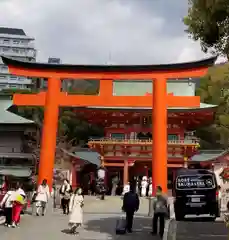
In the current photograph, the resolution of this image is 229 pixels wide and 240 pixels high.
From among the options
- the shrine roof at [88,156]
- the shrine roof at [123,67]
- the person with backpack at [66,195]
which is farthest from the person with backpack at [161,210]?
the shrine roof at [88,156]

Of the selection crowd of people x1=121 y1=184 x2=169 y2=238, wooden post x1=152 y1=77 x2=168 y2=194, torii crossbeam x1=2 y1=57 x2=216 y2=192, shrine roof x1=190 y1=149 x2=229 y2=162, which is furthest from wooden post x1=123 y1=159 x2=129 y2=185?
crowd of people x1=121 y1=184 x2=169 y2=238

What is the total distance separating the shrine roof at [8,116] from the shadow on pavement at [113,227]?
17.1m

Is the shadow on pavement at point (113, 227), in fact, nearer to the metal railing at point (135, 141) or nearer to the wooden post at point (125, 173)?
the wooden post at point (125, 173)

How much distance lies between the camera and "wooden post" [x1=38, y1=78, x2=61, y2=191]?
25.0 meters

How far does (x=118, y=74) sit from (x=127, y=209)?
14316 millimetres

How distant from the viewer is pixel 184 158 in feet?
112

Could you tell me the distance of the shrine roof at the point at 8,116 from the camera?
32403mm

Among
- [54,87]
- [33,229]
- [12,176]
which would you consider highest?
[54,87]

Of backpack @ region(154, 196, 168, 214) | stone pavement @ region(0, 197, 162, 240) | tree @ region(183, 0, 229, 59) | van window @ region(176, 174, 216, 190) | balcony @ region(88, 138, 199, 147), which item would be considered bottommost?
stone pavement @ region(0, 197, 162, 240)

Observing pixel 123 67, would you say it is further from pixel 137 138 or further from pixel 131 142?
pixel 137 138

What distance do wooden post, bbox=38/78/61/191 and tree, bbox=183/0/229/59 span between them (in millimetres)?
16989

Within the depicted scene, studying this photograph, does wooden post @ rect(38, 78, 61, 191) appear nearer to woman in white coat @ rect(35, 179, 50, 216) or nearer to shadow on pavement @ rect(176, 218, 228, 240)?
woman in white coat @ rect(35, 179, 50, 216)

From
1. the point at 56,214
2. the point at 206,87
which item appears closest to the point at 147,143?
the point at 56,214

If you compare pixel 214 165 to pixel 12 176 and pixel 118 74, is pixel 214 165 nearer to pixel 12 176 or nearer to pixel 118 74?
pixel 118 74
